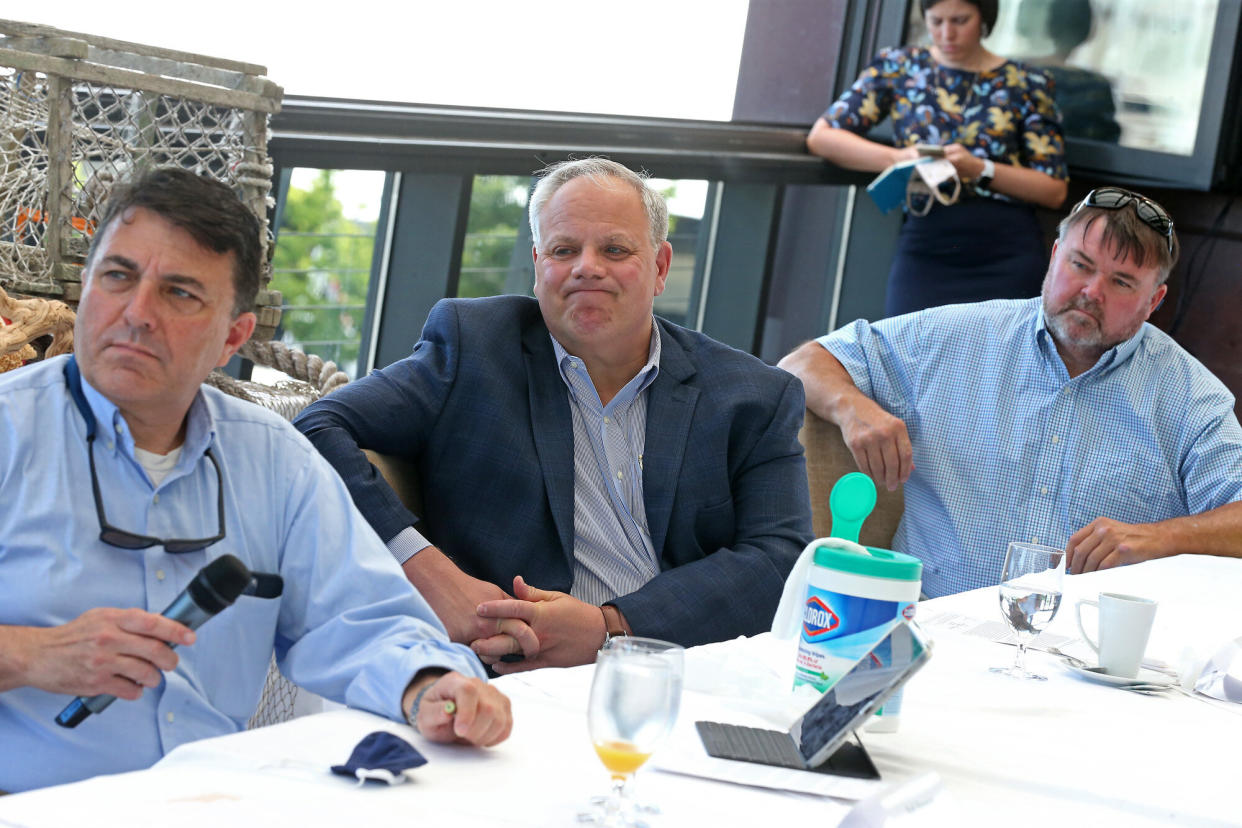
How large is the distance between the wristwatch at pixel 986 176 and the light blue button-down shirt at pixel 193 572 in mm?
2938

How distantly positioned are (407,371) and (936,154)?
7.84 feet

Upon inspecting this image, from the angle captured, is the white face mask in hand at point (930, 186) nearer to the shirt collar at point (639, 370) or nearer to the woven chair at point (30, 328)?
the shirt collar at point (639, 370)

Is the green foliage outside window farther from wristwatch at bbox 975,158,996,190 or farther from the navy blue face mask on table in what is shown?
the navy blue face mask on table

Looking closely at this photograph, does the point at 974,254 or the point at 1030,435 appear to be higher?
the point at 974,254

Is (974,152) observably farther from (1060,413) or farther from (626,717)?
(626,717)

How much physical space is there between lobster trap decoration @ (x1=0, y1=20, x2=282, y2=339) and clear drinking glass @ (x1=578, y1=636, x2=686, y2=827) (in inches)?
46.8

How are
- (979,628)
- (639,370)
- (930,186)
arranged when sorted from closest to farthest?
(979,628)
(639,370)
(930,186)

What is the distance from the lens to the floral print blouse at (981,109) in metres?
4.02

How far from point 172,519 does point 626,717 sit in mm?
606

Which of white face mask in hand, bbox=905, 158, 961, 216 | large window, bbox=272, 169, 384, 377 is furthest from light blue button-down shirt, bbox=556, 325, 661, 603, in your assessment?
white face mask in hand, bbox=905, 158, 961, 216

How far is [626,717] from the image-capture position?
38.9 inches

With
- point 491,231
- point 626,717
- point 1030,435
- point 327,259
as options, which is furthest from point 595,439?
point 491,231

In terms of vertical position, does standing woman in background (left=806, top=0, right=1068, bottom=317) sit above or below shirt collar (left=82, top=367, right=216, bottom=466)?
above

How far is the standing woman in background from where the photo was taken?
13.1 ft
